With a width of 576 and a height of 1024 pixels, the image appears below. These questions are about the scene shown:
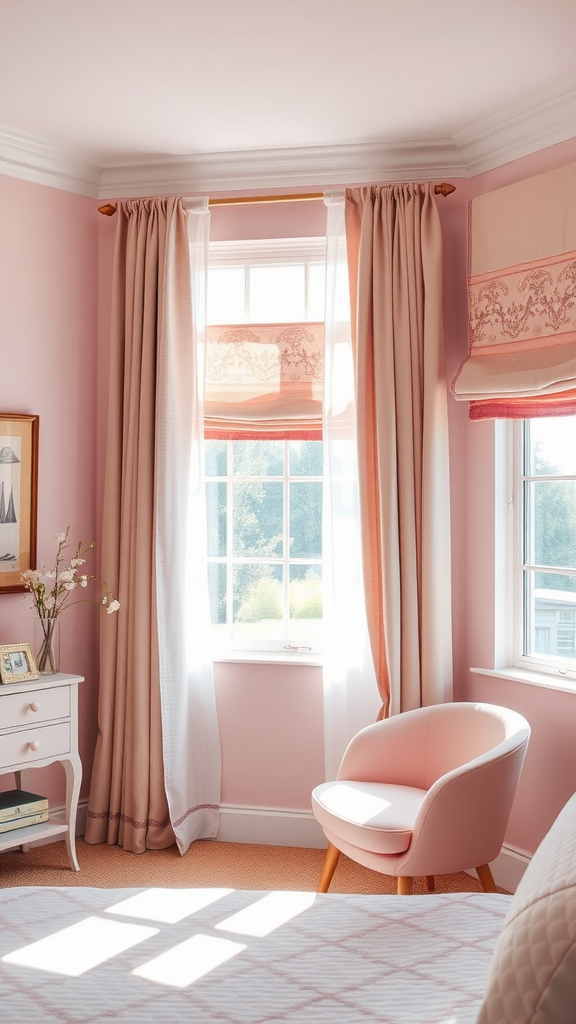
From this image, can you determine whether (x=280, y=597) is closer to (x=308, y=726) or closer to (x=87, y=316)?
(x=308, y=726)

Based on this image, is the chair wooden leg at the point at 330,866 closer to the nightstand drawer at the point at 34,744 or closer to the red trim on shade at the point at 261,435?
the nightstand drawer at the point at 34,744

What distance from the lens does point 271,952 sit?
5.32 feet

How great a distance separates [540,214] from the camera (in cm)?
330

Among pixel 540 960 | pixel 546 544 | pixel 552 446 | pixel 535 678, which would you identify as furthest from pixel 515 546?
pixel 540 960

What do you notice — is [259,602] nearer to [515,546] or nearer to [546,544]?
[515,546]

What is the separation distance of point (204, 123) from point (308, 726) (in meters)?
2.59

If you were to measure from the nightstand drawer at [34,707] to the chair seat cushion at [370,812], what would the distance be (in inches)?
44.1

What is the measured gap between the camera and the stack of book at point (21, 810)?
3430 millimetres

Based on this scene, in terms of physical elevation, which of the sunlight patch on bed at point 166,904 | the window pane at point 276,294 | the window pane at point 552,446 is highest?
the window pane at point 276,294

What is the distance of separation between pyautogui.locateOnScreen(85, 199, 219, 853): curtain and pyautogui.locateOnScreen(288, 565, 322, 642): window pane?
0.55 meters

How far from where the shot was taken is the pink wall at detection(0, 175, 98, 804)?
12.5 ft

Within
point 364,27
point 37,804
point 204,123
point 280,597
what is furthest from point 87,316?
point 37,804

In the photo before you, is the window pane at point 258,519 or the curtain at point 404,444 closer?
the curtain at point 404,444

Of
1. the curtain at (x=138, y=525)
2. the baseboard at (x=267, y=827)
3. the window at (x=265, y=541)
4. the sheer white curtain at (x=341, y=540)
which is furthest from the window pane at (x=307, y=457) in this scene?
the baseboard at (x=267, y=827)
